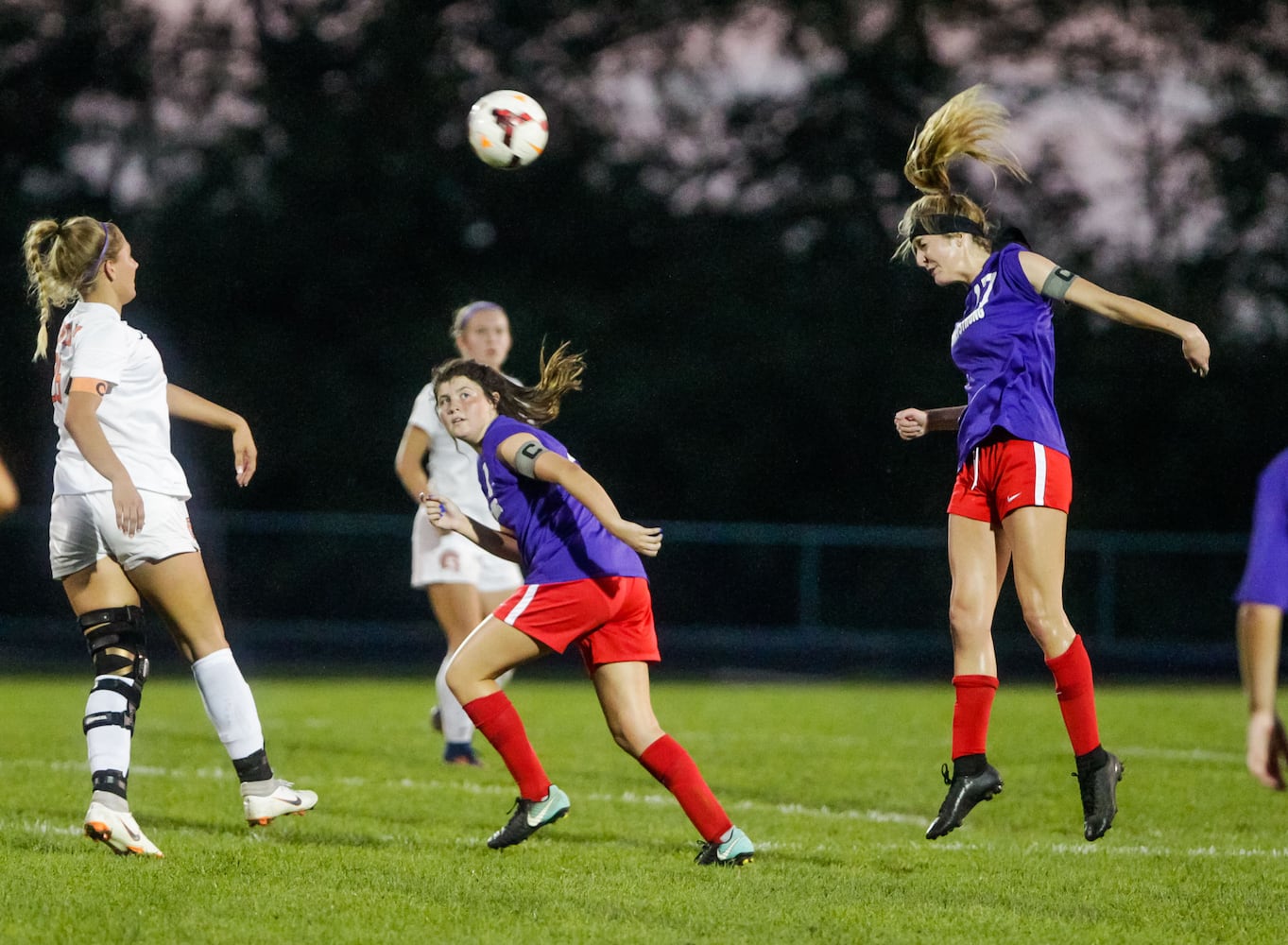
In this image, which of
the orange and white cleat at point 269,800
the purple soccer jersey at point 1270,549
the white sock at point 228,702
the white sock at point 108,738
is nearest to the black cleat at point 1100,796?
the purple soccer jersey at point 1270,549

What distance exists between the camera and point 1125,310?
517cm

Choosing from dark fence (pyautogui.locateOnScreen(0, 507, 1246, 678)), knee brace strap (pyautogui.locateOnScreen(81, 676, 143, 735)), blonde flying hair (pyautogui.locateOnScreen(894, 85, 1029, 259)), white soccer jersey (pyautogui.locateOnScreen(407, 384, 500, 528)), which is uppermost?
blonde flying hair (pyautogui.locateOnScreen(894, 85, 1029, 259))

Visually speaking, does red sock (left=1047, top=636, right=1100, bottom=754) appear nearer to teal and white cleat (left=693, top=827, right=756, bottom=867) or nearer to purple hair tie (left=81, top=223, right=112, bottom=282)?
teal and white cleat (left=693, top=827, right=756, bottom=867)

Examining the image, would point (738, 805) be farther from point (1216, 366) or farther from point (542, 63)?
point (542, 63)

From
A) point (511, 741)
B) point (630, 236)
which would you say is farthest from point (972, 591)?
point (630, 236)

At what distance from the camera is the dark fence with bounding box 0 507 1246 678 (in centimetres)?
1956

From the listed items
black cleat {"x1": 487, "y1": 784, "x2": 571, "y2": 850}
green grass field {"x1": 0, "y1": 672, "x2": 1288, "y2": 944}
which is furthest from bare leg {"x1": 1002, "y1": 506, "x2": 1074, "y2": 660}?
black cleat {"x1": 487, "y1": 784, "x2": 571, "y2": 850}

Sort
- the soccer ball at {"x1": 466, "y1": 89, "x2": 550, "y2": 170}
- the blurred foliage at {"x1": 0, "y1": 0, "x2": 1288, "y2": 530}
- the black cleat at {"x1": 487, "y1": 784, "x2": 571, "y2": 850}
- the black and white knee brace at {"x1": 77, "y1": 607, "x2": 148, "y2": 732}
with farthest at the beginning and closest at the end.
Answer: the blurred foliage at {"x1": 0, "y1": 0, "x2": 1288, "y2": 530} < the soccer ball at {"x1": 466, "y1": 89, "x2": 550, "y2": 170} < the black cleat at {"x1": 487, "y1": 784, "x2": 571, "y2": 850} < the black and white knee brace at {"x1": 77, "y1": 607, "x2": 148, "y2": 732}

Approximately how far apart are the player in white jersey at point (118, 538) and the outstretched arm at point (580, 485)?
3.07ft

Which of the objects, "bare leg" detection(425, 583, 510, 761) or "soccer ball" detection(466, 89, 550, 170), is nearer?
"soccer ball" detection(466, 89, 550, 170)

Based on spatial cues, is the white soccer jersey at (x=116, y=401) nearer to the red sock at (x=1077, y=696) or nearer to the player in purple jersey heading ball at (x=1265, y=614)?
the red sock at (x=1077, y=696)

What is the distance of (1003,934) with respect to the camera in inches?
174

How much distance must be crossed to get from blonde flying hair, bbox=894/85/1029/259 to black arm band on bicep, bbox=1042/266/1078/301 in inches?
16.9

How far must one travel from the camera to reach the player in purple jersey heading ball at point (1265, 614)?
11.4 ft
